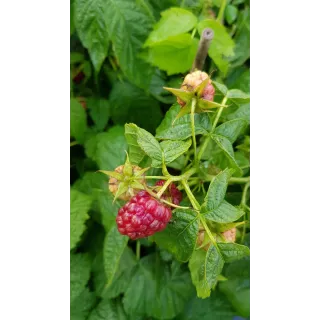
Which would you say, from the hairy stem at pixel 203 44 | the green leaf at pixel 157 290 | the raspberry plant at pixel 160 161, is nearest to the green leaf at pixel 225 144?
the raspberry plant at pixel 160 161

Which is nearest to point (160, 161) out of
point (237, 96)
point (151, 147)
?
point (151, 147)

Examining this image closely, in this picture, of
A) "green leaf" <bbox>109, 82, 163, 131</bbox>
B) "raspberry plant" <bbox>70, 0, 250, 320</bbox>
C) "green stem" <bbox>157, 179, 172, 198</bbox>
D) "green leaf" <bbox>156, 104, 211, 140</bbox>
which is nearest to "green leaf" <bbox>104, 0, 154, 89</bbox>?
"raspberry plant" <bbox>70, 0, 250, 320</bbox>

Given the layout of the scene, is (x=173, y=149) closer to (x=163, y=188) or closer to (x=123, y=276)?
(x=163, y=188)

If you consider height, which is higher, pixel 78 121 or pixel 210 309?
pixel 78 121

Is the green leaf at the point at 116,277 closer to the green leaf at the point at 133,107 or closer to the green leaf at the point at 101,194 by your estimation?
the green leaf at the point at 101,194

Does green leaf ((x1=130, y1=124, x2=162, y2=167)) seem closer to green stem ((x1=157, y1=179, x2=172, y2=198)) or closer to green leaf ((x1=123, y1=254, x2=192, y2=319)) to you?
green stem ((x1=157, y1=179, x2=172, y2=198))

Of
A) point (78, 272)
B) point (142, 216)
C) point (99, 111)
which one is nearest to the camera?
point (142, 216)
